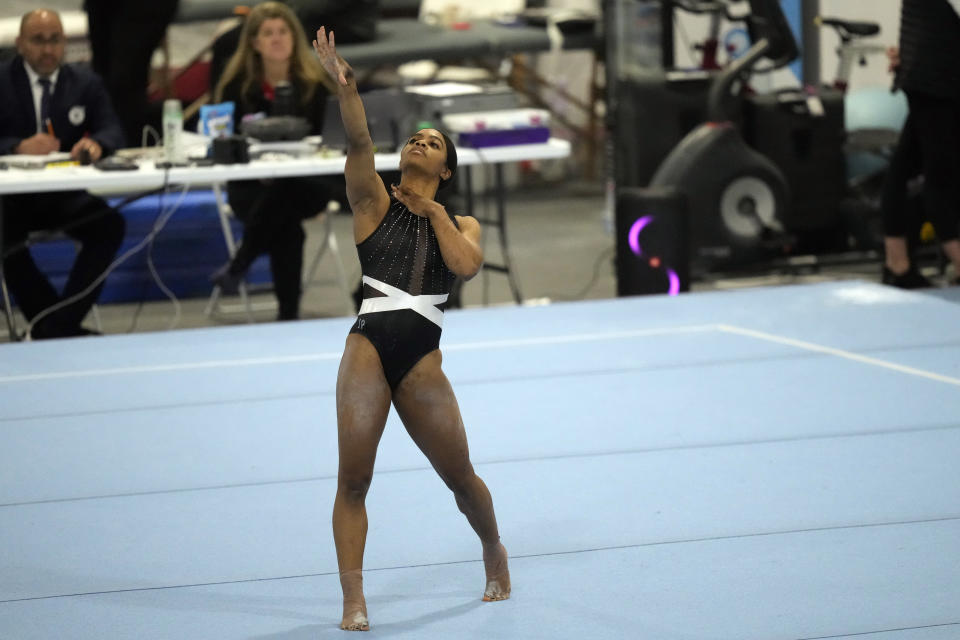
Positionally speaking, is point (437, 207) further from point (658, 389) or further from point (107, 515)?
point (658, 389)

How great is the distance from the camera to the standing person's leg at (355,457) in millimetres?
2590

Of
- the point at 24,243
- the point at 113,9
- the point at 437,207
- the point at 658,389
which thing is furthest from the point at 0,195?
the point at 437,207

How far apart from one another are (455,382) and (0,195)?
2.58 m

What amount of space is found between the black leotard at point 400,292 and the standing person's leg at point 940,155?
12.3 ft

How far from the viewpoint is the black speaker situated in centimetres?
596

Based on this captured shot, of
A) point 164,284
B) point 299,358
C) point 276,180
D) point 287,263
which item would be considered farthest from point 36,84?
point 299,358

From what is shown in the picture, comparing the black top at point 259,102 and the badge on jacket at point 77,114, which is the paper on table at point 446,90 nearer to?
the black top at point 259,102

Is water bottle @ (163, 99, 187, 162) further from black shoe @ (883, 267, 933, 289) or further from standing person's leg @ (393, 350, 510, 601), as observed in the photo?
black shoe @ (883, 267, 933, 289)

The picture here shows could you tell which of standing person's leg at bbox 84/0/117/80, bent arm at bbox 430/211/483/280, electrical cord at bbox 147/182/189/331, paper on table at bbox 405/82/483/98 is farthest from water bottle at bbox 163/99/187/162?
bent arm at bbox 430/211/483/280

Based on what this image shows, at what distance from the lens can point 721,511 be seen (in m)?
3.21

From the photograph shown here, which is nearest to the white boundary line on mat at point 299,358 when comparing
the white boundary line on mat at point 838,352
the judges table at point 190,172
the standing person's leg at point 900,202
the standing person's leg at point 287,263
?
the white boundary line on mat at point 838,352

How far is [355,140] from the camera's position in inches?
102

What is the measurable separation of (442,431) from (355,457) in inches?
7.3

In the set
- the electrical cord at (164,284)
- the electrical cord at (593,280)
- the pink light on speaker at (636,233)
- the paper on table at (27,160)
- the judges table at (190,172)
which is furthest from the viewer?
the electrical cord at (593,280)
